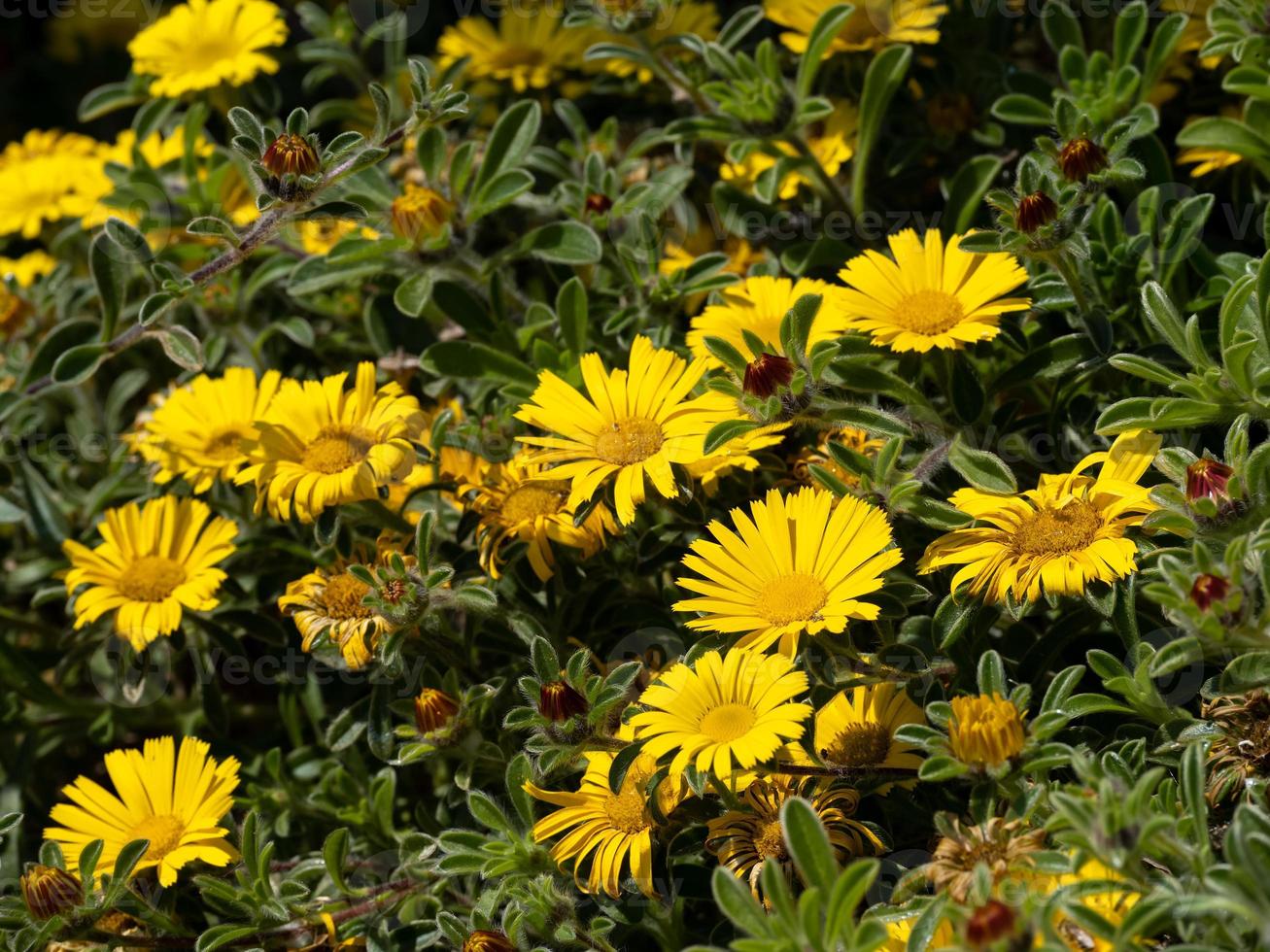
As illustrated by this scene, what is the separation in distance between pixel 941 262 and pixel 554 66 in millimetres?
1551

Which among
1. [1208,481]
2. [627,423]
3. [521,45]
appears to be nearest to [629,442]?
[627,423]

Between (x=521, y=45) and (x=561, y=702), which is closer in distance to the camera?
(x=561, y=702)

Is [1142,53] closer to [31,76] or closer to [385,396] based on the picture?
[385,396]

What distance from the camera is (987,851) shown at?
6.07 feet

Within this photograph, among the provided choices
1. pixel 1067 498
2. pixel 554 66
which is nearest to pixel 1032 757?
pixel 1067 498

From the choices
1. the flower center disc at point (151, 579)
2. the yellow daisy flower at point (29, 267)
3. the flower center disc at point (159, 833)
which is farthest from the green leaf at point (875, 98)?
the yellow daisy flower at point (29, 267)

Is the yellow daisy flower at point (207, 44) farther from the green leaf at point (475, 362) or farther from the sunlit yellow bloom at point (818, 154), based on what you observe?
the sunlit yellow bloom at point (818, 154)

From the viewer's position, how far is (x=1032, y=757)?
1.91 meters

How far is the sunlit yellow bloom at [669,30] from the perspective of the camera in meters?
3.12

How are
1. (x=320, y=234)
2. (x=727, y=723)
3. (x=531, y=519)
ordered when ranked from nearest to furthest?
(x=727, y=723) < (x=531, y=519) < (x=320, y=234)

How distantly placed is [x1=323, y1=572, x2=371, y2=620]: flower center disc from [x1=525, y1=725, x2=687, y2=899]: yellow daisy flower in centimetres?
48

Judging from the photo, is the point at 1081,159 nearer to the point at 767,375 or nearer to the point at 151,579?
the point at 767,375

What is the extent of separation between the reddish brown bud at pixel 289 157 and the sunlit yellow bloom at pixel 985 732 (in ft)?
4.65

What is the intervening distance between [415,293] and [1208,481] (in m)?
1.55
